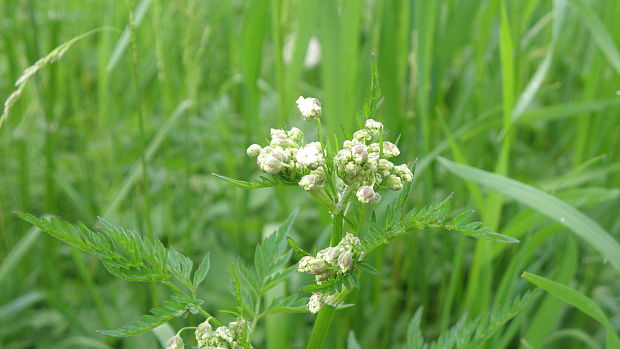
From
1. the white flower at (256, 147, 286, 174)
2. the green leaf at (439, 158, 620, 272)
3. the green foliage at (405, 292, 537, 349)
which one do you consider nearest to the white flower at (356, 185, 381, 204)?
the white flower at (256, 147, 286, 174)

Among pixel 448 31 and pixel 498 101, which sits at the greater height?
pixel 448 31

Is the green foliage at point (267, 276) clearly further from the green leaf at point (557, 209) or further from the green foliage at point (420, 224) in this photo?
the green leaf at point (557, 209)

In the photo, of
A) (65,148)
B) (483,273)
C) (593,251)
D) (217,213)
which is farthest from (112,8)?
(593,251)

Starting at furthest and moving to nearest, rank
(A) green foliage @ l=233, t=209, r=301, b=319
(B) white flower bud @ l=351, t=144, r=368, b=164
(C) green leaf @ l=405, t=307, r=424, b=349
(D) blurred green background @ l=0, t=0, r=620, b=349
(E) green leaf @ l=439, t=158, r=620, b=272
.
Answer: (D) blurred green background @ l=0, t=0, r=620, b=349
(E) green leaf @ l=439, t=158, r=620, b=272
(C) green leaf @ l=405, t=307, r=424, b=349
(A) green foliage @ l=233, t=209, r=301, b=319
(B) white flower bud @ l=351, t=144, r=368, b=164

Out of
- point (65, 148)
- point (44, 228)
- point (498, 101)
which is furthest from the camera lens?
point (65, 148)

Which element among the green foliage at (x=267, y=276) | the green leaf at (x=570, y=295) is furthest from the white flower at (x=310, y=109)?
the green leaf at (x=570, y=295)

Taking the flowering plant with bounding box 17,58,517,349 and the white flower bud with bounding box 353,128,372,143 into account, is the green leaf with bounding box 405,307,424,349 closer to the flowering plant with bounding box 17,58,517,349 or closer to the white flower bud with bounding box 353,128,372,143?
the flowering plant with bounding box 17,58,517,349

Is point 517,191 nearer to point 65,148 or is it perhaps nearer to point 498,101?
point 498,101

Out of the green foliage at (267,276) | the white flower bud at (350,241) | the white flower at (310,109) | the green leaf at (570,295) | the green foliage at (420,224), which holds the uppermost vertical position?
the white flower at (310,109)
